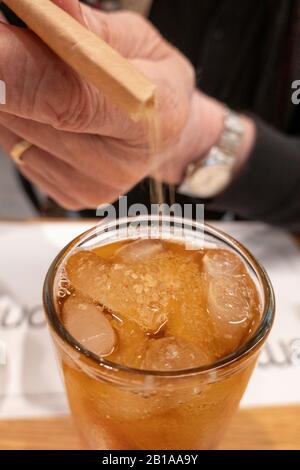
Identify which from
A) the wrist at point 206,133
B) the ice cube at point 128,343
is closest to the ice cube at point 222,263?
the ice cube at point 128,343

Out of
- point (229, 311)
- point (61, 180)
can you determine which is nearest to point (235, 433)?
point (229, 311)

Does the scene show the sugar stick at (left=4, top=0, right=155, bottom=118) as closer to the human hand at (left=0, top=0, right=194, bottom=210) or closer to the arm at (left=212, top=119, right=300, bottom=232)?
the human hand at (left=0, top=0, right=194, bottom=210)

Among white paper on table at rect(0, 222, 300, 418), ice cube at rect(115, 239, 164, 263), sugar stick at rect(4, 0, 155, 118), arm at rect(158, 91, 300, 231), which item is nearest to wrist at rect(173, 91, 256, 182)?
arm at rect(158, 91, 300, 231)

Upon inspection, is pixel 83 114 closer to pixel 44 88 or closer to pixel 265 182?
pixel 44 88

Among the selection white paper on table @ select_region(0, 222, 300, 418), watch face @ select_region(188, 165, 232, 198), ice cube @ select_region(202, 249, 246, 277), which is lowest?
white paper on table @ select_region(0, 222, 300, 418)

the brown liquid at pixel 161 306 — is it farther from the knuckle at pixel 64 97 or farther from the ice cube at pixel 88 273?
the knuckle at pixel 64 97

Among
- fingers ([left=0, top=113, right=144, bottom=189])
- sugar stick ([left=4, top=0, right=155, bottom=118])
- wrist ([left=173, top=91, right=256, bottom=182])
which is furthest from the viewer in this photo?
wrist ([left=173, top=91, right=256, bottom=182])
